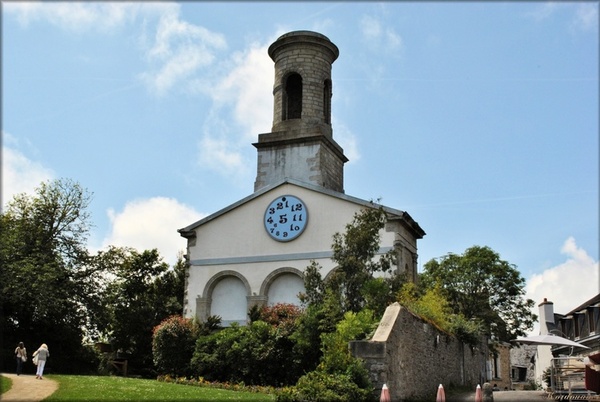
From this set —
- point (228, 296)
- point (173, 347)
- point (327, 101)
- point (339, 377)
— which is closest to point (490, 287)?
point (327, 101)

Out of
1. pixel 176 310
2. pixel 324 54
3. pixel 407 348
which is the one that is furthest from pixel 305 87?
pixel 407 348

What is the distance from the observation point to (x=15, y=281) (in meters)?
28.8

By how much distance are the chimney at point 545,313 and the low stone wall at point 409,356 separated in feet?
67.5

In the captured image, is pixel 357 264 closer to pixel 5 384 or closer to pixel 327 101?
pixel 5 384

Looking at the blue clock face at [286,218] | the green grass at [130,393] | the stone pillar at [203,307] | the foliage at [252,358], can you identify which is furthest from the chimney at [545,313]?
the green grass at [130,393]

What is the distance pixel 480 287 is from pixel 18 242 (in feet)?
99.4

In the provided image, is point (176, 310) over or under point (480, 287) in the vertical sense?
under

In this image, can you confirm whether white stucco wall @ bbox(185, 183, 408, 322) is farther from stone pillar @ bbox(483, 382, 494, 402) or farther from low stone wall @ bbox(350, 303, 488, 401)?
stone pillar @ bbox(483, 382, 494, 402)

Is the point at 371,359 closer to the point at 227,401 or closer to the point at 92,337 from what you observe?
the point at 227,401

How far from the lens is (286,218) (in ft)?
98.1

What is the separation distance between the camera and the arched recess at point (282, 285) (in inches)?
1139

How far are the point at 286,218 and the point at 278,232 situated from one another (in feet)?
2.34

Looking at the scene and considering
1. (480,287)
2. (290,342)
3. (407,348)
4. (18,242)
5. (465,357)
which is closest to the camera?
(407,348)

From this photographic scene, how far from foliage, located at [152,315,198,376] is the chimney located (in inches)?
1059
